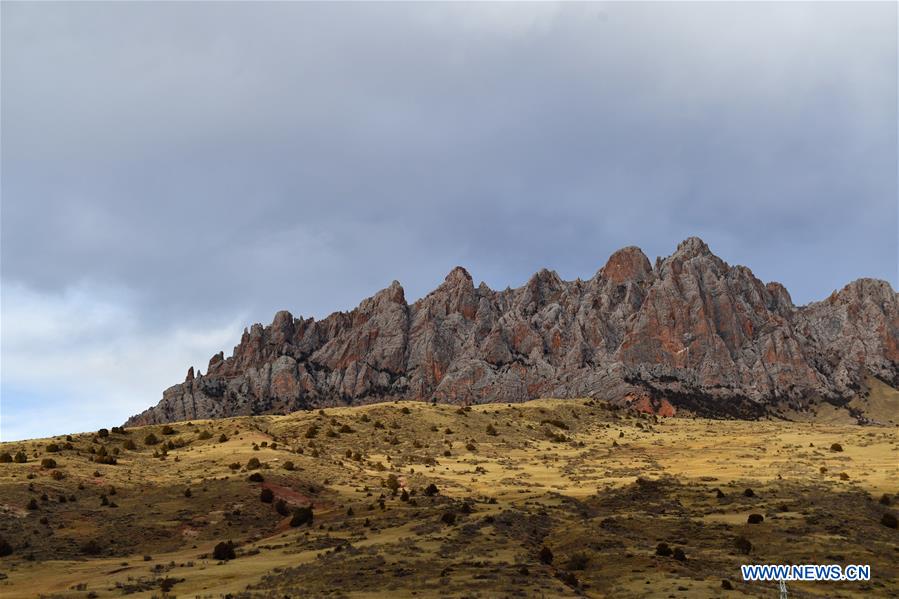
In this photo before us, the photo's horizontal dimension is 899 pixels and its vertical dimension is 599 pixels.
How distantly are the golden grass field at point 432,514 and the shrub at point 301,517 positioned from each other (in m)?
0.96

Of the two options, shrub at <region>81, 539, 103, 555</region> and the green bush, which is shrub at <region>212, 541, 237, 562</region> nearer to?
shrub at <region>81, 539, 103, 555</region>

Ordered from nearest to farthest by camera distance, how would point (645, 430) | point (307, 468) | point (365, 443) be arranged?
point (307, 468)
point (365, 443)
point (645, 430)

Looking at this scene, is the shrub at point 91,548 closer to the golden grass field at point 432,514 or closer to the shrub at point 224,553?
the golden grass field at point 432,514

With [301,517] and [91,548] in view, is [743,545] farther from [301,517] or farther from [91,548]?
[91,548]

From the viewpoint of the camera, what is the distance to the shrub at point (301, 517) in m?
51.7

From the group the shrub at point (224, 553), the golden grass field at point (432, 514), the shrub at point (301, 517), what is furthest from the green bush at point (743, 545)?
the shrub at point (224, 553)

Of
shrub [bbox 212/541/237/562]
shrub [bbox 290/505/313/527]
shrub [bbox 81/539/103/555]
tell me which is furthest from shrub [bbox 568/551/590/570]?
shrub [bbox 81/539/103/555]

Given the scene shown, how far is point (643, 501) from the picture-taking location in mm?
58781

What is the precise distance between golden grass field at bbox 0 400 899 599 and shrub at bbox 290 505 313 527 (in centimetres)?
96

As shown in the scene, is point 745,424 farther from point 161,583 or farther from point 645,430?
point 161,583

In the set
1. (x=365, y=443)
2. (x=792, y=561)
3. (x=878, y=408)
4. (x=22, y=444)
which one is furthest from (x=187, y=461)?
(x=878, y=408)

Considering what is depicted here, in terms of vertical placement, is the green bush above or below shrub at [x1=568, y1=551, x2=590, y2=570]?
below

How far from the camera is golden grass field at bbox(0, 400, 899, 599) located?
34.8 metres

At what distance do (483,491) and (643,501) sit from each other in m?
15.4
